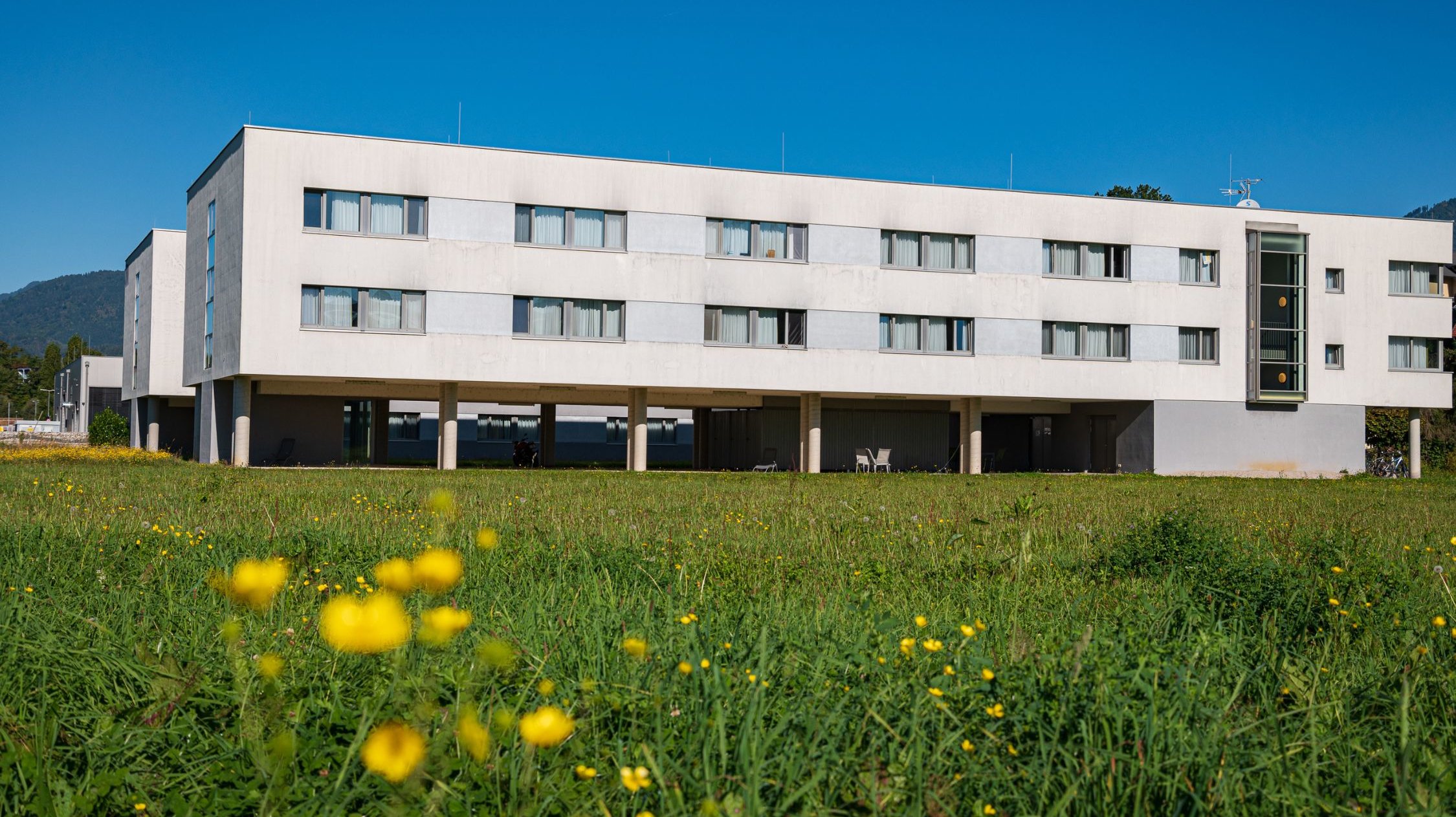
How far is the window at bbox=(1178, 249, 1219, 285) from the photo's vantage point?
127 ft

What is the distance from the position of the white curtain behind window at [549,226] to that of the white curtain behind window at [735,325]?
18.2 ft

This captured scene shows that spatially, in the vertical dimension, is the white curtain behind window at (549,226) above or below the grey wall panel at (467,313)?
above

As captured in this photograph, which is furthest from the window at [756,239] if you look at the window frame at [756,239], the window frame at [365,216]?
the window frame at [365,216]

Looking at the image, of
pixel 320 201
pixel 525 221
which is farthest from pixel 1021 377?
pixel 320 201

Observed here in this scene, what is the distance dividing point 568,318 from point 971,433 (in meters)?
14.4

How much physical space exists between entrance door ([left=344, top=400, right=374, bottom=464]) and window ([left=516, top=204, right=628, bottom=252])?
12.7 metres

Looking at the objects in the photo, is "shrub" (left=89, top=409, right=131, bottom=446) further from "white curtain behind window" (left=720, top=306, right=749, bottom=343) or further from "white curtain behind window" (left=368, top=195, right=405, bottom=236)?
"white curtain behind window" (left=720, top=306, right=749, bottom=343)

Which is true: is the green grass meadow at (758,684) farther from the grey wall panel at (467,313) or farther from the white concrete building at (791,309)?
the white concrete building at (791,309)

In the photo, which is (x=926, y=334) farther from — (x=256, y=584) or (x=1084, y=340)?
(x=256, y=584)

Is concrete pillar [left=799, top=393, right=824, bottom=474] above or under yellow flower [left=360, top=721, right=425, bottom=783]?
above

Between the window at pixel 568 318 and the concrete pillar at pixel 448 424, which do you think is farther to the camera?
the concrete pillar at pixel 448 424

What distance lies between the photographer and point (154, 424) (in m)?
47.7

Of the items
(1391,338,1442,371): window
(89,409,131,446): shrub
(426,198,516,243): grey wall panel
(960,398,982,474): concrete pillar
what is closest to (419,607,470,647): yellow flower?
(426,198,516,243): grey wall panel

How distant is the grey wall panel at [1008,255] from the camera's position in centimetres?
3650
